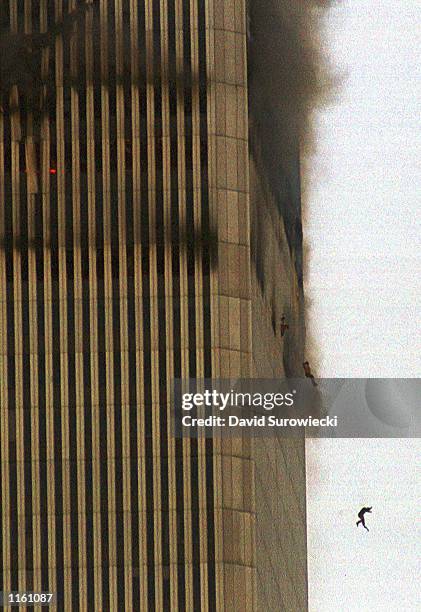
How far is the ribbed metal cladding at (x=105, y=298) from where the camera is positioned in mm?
82812

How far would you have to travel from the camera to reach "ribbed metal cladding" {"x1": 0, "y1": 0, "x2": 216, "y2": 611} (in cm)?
8281

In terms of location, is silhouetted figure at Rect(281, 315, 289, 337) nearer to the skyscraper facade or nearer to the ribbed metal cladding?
the skyscraper facade

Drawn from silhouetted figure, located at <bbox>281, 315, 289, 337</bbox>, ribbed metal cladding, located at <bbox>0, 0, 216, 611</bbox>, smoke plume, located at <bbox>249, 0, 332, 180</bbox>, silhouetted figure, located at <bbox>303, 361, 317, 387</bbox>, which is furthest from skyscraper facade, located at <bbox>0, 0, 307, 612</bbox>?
silhouetted figure, located at <bbox>303, 361, 317, 387</bbox>

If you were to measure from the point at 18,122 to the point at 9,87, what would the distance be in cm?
175

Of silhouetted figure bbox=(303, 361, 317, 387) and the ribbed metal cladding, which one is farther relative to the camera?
silhouetted figure bbox=(303, 361, 317, 387)

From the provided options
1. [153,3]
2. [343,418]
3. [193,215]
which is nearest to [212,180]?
[193,215]

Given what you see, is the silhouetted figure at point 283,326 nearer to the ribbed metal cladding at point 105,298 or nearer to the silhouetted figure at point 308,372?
the silhouetted figure at point 308,372

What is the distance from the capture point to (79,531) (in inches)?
3258

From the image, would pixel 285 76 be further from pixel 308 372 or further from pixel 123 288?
pixel 308 372

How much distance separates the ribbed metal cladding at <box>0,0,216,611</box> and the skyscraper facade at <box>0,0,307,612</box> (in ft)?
0.21

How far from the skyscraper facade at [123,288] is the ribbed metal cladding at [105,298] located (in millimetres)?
63

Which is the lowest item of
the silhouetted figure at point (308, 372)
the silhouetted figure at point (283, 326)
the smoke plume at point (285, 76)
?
the silhouetted figure at point (308, 372)

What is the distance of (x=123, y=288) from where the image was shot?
85000 mm

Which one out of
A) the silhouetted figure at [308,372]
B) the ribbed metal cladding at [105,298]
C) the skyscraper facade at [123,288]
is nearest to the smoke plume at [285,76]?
the skyscraper facade at [123,288]
